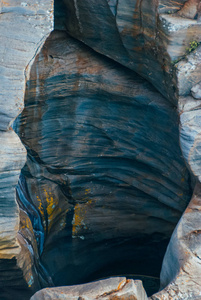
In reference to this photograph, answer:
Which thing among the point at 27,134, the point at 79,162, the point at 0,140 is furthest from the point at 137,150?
the point at 0,140

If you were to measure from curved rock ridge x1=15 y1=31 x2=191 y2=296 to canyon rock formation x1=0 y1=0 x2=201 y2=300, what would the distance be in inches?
0.6

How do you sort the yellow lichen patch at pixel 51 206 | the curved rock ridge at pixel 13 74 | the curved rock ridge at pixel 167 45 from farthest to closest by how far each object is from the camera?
the yellow lichen patch at pixel 51 206 < the curved rock ridge at pixel 167 45 < the curved rock ridge at pixel 13 74

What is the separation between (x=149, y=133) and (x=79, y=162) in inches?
44.1

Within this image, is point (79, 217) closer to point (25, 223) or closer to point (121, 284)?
point (25, 223)

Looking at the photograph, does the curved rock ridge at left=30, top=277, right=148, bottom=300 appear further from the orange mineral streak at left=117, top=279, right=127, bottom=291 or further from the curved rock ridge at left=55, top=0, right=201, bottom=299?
A: the curved rock ridge at left=55, top=0, right=201, bottom=299

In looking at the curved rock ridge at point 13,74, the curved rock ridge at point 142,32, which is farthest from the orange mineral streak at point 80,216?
the curved rock ridge at point 142,32

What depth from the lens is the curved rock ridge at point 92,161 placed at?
16.3 ft

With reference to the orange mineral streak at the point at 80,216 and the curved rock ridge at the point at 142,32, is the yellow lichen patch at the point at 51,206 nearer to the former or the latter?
the orange mineral streak at the point at 80,216

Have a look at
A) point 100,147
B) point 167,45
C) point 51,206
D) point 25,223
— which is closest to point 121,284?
point 25,223

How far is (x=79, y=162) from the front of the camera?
18.2 feet

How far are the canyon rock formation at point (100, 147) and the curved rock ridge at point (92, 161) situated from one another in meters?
0.01

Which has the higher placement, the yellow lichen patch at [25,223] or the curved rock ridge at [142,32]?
the curved rock ridge at [142,32]

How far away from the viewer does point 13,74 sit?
358cm

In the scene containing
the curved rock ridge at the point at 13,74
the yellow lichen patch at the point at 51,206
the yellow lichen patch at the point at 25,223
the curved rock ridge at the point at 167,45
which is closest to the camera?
the curved rock ridge at the point at 13,74
